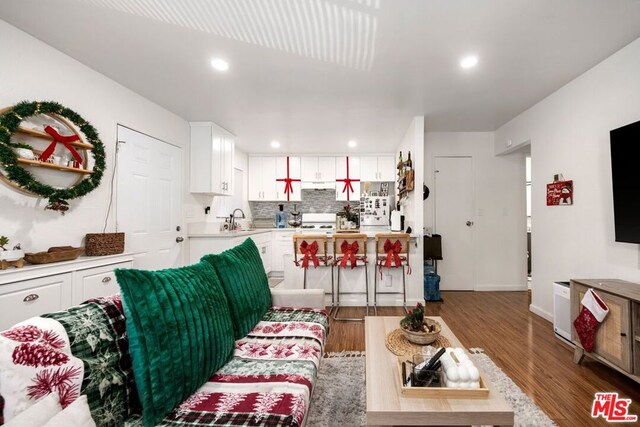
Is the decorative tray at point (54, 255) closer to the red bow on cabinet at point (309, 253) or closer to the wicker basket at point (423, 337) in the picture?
the red bow on cabinet at point (309, 253)

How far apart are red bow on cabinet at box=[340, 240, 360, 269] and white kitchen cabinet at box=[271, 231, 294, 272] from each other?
2.37m

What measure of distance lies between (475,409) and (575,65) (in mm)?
3091

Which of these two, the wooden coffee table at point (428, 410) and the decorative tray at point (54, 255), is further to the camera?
the decorative tray at point (54, 255)

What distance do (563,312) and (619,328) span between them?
2.42 ft

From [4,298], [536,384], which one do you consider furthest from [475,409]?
[4,298]

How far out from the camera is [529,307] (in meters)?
3.70

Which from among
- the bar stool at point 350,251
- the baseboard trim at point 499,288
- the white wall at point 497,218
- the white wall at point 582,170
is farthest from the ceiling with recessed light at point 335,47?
the baseboard trim at point 499,288

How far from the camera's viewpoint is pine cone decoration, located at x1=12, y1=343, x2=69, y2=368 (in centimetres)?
76

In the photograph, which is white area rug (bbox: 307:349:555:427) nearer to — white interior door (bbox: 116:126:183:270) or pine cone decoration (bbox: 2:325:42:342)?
pine cone decoration (bbox: 2:325:42:342)

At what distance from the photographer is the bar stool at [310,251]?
11.6ft

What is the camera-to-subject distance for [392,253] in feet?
11.5

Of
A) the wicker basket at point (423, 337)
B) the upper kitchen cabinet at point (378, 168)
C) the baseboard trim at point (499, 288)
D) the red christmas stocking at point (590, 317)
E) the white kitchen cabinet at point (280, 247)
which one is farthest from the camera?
the upper kitchen cabinet at point (378, 168)

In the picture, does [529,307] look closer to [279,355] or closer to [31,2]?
[279,355]

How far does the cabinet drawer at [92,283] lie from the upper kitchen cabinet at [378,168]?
4596 mm
